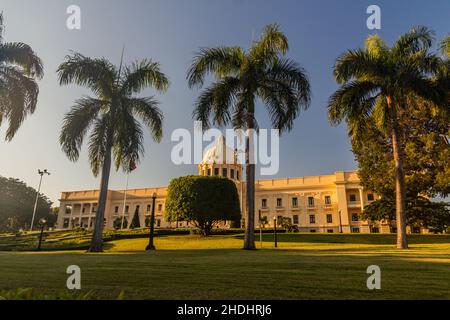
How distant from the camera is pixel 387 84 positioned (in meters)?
16.4

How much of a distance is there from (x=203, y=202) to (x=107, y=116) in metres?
15.5

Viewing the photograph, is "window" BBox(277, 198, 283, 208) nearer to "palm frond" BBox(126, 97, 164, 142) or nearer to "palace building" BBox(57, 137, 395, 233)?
"palace building" BBox(57, 137, 395, 233)

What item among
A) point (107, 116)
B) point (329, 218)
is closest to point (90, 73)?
point (107, 116)

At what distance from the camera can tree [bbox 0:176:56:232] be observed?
5831 centimetres

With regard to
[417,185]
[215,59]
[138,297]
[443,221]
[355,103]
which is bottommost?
[138,297]

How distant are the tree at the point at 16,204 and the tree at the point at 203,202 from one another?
43.0 m

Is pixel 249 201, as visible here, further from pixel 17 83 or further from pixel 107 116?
pixel 17 83

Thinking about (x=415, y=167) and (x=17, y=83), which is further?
(x=415, y=167)

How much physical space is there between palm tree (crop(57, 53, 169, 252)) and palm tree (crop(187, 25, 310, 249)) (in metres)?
2.84

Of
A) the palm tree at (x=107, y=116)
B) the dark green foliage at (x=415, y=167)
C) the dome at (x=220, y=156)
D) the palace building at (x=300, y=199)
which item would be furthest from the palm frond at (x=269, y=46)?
the dome at (x=220, y=156)

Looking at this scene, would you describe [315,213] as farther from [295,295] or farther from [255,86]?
[295,295]

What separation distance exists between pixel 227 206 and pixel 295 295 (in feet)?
87.4
